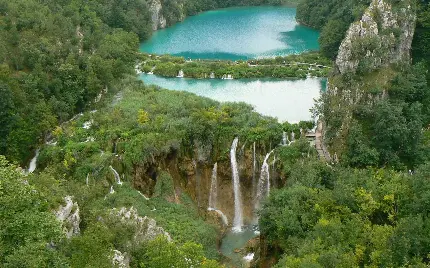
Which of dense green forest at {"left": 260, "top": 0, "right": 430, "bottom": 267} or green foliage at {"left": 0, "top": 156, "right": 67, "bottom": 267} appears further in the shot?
dense green forest at {"left": 260, "top": 0, "right": 430, "bottom": 267}

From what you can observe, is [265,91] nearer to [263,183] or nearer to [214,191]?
[263,183]

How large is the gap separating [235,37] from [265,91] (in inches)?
856

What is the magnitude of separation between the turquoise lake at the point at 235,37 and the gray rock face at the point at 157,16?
1.16 m

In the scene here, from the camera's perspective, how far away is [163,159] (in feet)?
91.6

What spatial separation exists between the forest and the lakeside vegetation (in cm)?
584

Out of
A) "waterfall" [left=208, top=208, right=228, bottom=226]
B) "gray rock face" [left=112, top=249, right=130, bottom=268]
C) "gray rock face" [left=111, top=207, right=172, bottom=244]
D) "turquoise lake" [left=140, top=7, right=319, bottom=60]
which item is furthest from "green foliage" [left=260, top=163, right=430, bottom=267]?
"turquoise lake" [left=140, top=7, right=319, bottom=60]

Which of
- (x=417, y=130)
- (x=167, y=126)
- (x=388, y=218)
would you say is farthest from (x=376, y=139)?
(x=167, y=126)

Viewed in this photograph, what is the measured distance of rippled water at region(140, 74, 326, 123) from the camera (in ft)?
118

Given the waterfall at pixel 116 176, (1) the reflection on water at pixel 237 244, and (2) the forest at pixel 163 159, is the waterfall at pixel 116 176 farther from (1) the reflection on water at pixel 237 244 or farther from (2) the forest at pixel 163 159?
(1) the reflection on water at pixel 237 244

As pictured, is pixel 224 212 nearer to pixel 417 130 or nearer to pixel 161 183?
pixel 161 183

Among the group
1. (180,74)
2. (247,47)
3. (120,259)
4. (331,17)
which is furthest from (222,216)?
(331,17)

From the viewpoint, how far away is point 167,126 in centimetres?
2908

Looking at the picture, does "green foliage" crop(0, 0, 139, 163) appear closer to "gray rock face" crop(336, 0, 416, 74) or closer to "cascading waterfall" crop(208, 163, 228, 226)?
"cascading waterfall" crop(208, 163, 228, 226)

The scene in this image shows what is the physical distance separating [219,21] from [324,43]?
25.7 metres
